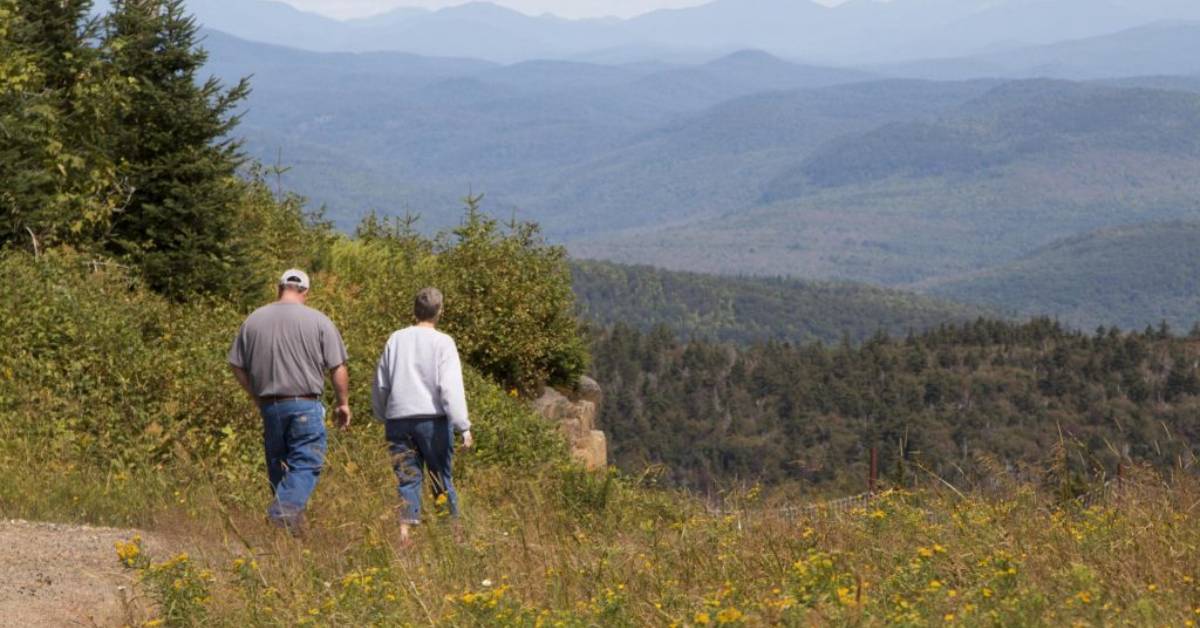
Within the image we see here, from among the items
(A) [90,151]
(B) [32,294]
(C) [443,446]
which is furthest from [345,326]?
(C) [443,446]

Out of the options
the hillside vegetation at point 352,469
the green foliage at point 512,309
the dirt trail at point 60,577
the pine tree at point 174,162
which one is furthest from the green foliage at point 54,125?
the dirt trail at point 60,577

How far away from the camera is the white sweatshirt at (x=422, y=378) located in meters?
9.00

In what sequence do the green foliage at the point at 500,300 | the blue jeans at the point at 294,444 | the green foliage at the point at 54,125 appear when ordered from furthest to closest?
the green foliage at the point at 500,300 → the green foliage at the point at 54,125 → the blue jeans at the point at 294,444

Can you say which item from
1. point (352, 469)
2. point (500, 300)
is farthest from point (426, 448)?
point (500, 300)

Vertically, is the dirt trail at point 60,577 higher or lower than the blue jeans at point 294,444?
lower

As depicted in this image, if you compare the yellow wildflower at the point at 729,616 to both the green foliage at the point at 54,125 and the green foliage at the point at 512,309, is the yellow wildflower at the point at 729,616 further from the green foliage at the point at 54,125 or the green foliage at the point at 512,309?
the green foliage at the point at 512,309

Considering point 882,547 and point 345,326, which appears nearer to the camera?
point 882,547

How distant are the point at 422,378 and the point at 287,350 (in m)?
0.83

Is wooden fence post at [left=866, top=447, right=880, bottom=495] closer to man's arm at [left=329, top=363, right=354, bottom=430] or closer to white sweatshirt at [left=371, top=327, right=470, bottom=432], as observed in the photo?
white sweatshirt at [left=371, top=327, right=470, bottom=432]

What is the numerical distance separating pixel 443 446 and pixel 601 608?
143 inches

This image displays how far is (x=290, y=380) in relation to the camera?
904 cm

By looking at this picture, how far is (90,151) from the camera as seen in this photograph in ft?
62.5

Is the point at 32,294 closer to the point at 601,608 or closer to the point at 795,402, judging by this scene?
the point at 601,608

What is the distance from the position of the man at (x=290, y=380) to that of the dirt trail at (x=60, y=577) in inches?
40.4
